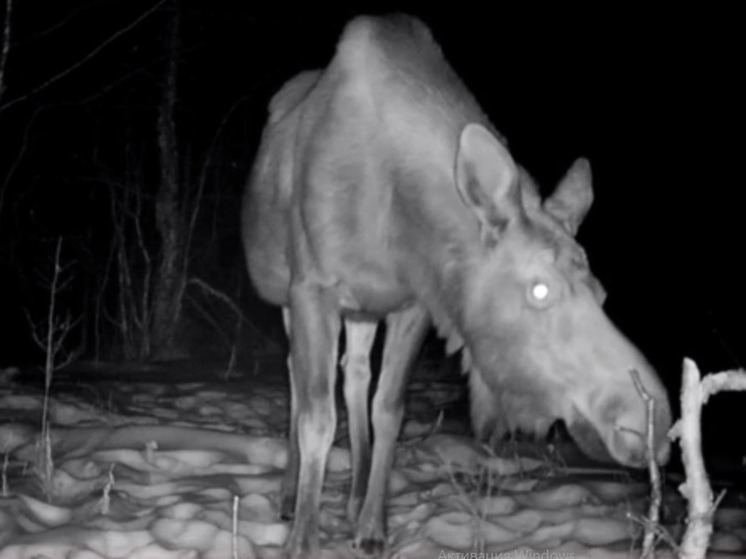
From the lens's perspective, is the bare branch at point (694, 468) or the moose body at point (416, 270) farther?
the moose body at point (416, 270)

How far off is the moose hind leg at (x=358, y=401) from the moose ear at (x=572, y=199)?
1524mm

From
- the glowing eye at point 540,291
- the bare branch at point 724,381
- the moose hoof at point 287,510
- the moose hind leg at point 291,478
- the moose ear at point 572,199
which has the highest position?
the moose ear at point 572,199

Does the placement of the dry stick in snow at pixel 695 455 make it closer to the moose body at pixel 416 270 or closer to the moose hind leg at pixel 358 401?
the moose body at pixel 416 270

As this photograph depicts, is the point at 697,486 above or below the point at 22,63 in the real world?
below

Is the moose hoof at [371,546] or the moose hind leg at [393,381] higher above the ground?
the moose hind leg at [393,381]

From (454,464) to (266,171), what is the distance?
1978mm

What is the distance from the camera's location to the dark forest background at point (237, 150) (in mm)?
12594

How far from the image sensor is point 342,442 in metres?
6.37

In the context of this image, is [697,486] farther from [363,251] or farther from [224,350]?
[224,350]

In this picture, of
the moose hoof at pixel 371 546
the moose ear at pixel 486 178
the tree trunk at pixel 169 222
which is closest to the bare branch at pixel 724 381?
the moose ear at pixel 486 178

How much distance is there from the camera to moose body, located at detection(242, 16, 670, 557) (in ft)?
12.0

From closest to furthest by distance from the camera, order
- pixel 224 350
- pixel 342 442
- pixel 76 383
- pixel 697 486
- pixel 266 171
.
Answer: pixel 697 486, pixel 266 171, pixel 342 442, pixel 76 383, pixel 224 350

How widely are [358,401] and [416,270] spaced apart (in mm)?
1183

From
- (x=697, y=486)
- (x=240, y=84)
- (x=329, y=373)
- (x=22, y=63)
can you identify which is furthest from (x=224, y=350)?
(x=697, y=486)
